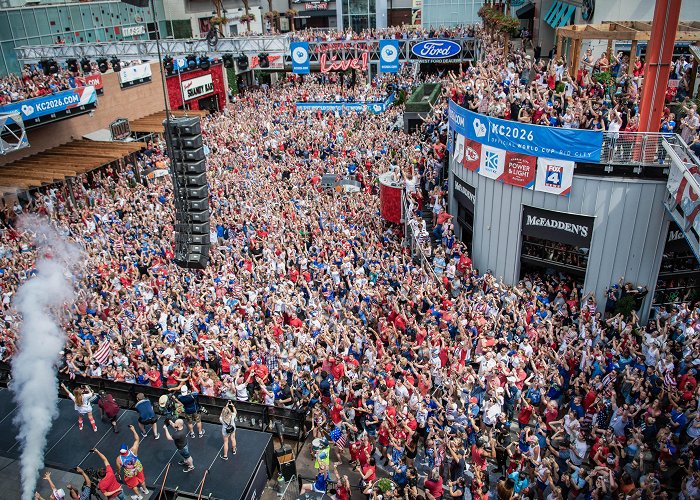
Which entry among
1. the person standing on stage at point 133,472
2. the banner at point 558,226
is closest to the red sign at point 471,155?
the banner at point 558,226

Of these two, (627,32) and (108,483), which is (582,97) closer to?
(627,32)

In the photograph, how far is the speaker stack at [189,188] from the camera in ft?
39.9

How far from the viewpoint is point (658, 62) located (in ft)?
42.9

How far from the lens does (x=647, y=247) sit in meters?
13.6

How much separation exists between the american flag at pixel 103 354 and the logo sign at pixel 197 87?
2763 cm

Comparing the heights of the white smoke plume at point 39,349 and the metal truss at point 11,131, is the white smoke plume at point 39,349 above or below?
below

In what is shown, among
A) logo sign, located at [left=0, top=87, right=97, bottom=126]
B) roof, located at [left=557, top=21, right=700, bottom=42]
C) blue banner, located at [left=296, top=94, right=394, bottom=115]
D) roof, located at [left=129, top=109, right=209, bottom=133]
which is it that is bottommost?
roof, located at [left=129, top=109, right=209, bottom=133]

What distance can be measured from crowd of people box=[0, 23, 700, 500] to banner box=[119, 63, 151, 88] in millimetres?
12839

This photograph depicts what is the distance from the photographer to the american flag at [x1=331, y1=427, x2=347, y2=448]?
10820mm

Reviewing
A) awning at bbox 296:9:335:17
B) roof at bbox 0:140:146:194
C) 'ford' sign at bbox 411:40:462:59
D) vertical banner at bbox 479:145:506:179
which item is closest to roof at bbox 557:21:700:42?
vertical banner at bbox 479:145:506:179

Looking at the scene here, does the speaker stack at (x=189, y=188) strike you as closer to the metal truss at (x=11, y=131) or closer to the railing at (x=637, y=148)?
the railing at (x=637, y=148)

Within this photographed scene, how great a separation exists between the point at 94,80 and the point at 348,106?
14.2m

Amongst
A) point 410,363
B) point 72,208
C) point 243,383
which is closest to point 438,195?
point 410,363

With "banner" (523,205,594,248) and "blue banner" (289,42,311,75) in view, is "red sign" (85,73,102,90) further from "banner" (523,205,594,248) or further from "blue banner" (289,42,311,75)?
"banner" (523,205,594,248)
